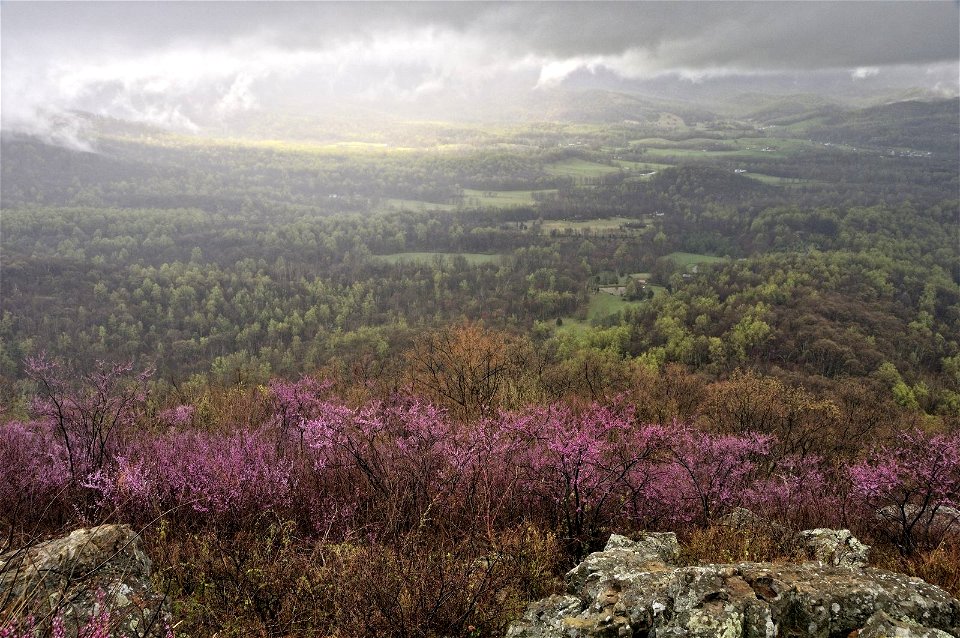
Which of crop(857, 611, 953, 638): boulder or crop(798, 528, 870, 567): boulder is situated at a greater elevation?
crop(857, 611, 953, 638): boulder

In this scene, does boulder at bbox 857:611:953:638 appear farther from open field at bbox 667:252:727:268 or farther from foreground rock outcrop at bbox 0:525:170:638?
open field at bbox 667:252:727:268

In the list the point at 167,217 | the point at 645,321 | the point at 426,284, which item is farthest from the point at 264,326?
the point at 167,217

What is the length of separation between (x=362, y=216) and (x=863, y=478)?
648 ft

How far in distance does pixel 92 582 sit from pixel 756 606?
23.1 feet

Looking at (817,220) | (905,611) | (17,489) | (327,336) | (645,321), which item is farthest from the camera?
(817,220)

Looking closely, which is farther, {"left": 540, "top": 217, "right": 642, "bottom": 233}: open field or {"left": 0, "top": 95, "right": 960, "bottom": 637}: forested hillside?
{"left": 540, "top": 217, "right": 642, "bottom": 233}: open field

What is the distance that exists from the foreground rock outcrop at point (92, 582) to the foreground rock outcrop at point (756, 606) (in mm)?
4183

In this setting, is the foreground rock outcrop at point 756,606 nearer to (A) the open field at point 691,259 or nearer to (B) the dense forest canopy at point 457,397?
(B) the dense forest canopy at point 457,397

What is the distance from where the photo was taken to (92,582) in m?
5.36

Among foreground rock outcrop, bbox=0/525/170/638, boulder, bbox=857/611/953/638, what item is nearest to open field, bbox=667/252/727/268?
boulder, bbox=857/611/953/638

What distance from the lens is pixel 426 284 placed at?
114 metres

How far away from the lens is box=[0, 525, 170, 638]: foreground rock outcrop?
484 cm

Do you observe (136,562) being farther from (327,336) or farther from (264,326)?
(264,326)

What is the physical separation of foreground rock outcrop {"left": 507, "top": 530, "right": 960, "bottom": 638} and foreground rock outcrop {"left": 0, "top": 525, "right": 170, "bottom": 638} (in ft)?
13.7
